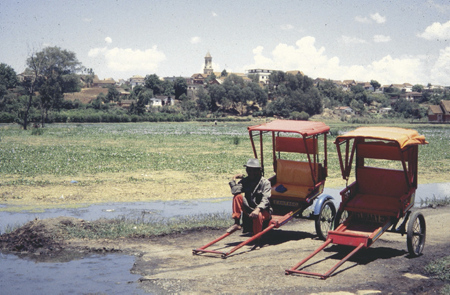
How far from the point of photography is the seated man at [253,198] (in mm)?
9500

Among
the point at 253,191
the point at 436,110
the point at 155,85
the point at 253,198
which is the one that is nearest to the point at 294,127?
the point at 253,191

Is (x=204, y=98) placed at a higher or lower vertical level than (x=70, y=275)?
higher

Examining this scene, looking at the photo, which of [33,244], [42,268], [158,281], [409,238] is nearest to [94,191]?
[33,244]

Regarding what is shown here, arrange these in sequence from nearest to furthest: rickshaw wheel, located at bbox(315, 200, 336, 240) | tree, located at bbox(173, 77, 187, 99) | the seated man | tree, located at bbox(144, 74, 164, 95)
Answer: the seated man < rickshaw wheel, located at bbox(315, 200, 336, 240) < tree, located at bbox(144, 74, 164, 95) < tree, located at bbox(173, 77, 187, 99)

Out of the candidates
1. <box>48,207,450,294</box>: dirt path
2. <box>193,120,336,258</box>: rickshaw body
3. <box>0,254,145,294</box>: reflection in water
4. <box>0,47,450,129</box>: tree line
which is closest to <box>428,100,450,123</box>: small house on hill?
<box>0,47,450,129</box>: tree line

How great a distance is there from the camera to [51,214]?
13781 millimetres

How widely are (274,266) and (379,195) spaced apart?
3.48m

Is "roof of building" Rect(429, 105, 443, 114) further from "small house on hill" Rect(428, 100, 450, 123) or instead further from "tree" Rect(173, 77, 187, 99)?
"tree" Rect(173, 77, 187, 99)

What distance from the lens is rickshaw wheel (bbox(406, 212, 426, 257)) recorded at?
29.7ft

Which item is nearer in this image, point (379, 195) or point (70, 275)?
point (70, 275)

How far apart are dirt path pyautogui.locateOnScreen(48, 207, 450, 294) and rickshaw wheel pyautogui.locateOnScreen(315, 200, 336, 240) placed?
0.88 feet

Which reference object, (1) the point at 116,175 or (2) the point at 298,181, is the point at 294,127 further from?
(1) the point at 116,175

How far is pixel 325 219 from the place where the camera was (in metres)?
11.0

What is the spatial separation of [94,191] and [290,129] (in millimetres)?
9468
